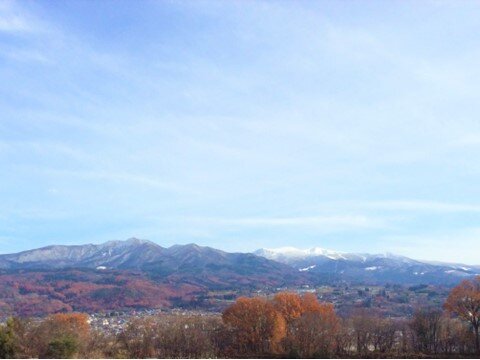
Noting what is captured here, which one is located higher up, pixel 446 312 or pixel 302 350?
pixel 446 312

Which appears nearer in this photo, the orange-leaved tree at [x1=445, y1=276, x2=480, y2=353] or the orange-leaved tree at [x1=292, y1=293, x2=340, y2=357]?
the orange-leaved tree at [x1=292, y1=293, x2=340, y2=357]

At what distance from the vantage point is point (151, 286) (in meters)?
197

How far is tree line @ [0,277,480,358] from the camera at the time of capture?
→ 38.6 m

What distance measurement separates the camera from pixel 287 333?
42188mm

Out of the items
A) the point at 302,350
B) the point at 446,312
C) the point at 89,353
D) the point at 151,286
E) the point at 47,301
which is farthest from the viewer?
the point at 151,286

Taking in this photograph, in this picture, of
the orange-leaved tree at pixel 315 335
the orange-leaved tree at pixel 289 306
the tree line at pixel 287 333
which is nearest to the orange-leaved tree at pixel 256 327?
the tree line at pixel 287 333

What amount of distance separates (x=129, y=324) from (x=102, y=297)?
459ft

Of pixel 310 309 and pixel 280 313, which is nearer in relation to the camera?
pixel 280 313

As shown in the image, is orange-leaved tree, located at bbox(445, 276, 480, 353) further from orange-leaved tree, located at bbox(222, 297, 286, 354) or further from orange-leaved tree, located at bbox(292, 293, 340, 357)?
orange-leaved tree, located at bbox(222, 297, 286, 354)

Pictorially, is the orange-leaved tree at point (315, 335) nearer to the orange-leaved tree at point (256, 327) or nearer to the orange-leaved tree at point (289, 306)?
the orange-leaved tree at point (256, 327)

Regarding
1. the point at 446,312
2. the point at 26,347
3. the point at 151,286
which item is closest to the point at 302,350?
the point at 446,312

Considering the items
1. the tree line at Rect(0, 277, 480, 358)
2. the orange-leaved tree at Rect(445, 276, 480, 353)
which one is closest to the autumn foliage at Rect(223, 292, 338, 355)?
the tree line at Rect(0, 277, 480, 358)

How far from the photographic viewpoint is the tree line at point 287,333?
1521 inches

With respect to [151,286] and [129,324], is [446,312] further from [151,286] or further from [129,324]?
[151,286]
